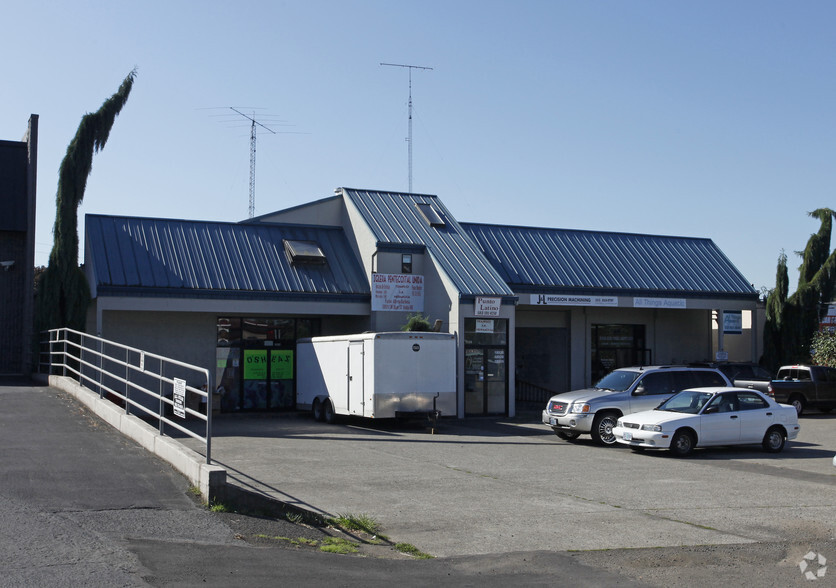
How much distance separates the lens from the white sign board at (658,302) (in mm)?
31891

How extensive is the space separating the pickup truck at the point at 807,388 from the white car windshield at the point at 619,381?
30.6 feet

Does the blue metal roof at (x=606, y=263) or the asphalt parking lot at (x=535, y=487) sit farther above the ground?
the blue metal roof at (x=606, y=263)

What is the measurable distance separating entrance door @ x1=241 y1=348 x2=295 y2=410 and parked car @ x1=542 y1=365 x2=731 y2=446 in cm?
1078

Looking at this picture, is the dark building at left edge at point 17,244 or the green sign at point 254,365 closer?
the green sign at point 254,365

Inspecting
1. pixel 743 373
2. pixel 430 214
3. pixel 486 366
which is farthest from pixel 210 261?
pixel 743 373

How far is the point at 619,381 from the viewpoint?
69.5ft

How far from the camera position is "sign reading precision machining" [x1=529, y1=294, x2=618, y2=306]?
3038cm

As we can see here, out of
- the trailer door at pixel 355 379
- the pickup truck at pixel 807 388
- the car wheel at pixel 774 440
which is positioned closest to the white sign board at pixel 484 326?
the trailer door at pixel 355 379

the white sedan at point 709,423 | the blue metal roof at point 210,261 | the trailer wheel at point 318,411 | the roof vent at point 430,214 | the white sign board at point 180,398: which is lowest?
the trailer wheel at point 318,411

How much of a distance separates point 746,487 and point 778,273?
2250cm

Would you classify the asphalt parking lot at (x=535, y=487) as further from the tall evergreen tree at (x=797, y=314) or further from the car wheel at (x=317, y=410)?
the tall evergreen tree at (x=797, y=314)

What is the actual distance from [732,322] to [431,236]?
12.8 meters

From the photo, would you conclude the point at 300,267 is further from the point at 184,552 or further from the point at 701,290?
the point at 184,552

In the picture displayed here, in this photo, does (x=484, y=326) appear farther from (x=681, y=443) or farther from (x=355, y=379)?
(x=681, y=443)
